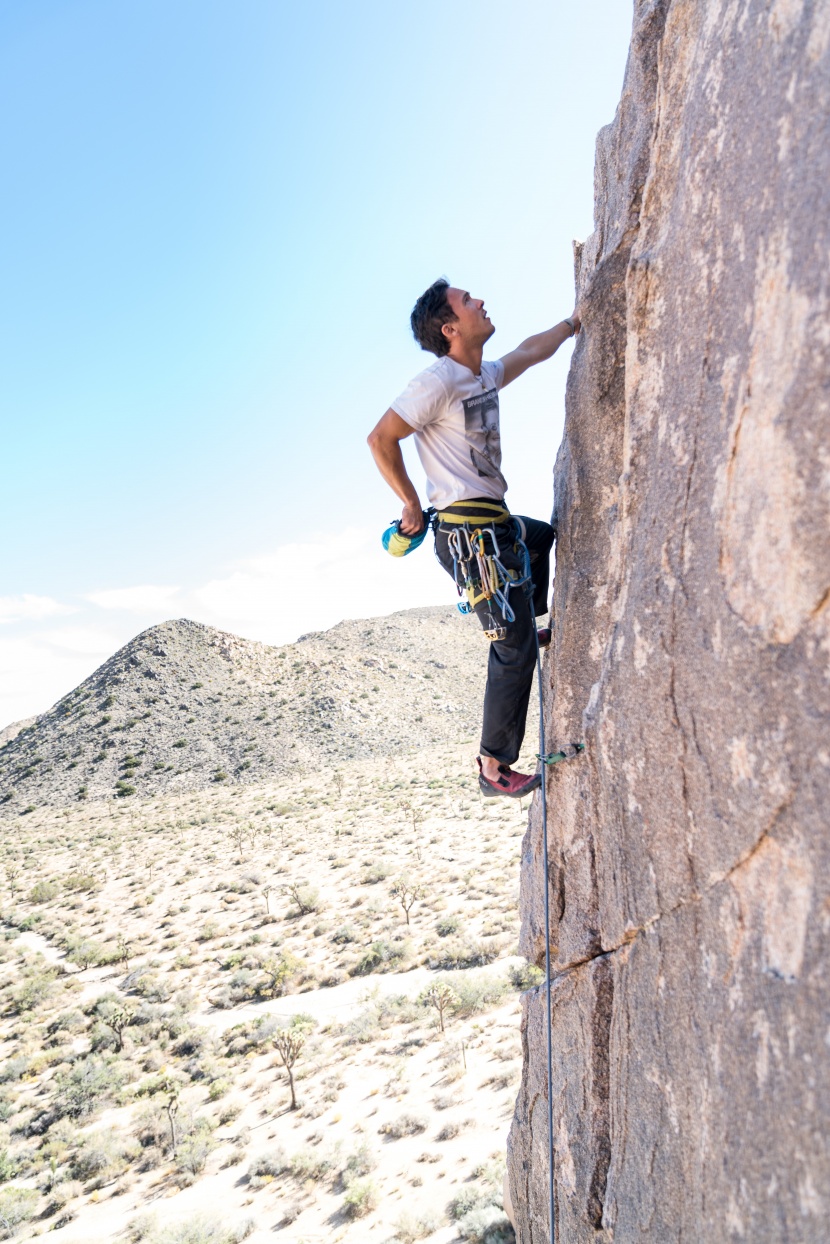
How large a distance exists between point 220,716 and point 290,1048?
1648 inches

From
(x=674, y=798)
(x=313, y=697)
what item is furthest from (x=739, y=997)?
(x=313, y=697)

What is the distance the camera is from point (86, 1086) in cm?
1328

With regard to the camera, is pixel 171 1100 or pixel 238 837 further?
pixel 238 837

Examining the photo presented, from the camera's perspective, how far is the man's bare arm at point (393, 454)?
4188 mm

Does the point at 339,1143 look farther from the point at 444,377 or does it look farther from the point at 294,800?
the point at 294,800

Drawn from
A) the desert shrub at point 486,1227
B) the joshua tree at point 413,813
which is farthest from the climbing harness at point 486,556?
the joshua tree at point 413,813

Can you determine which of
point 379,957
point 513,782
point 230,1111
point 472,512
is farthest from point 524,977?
point 472,512

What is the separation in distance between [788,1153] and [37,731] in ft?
202

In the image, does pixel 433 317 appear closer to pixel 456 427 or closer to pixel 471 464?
pixel 456 427

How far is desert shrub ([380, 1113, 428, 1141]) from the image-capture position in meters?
10.6

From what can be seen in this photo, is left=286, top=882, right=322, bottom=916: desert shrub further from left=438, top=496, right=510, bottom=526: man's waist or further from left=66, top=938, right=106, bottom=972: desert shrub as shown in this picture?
left=438, top=496, right=510, bottom=526: man's waist

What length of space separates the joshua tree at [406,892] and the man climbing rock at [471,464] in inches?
631

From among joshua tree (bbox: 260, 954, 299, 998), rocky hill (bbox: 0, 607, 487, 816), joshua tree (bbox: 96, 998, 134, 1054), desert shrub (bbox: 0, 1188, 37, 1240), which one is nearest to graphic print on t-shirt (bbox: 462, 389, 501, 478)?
desert shrub (bbox: 0, 1188, 37, 1240)

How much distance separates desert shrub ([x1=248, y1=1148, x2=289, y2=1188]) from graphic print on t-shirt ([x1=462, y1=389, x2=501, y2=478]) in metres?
10.6
